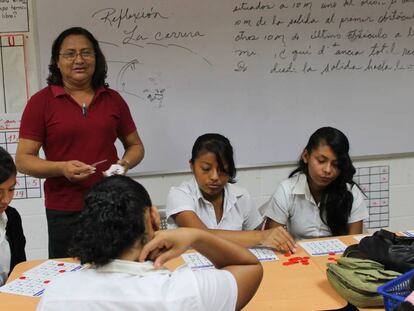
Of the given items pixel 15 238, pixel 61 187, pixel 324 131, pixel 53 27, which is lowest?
pixel 15 238

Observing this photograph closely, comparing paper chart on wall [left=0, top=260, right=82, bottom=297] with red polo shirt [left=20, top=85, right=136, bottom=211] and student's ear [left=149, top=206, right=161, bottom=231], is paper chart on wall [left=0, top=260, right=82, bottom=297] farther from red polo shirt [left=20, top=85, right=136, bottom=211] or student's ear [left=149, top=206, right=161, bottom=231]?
student's ear [left=149, top=206, right=161, bottom=231]

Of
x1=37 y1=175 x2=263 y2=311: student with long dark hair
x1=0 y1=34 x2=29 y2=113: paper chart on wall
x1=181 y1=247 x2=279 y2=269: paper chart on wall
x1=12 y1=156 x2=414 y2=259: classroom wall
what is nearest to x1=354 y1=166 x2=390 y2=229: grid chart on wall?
x1=12 y1=156 x2=414 y2=259: classroom wall

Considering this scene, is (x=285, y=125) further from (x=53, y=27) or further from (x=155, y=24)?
(x=53, y=27)

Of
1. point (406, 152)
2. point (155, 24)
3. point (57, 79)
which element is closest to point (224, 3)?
point (155, 24)

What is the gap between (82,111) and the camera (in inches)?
92.2

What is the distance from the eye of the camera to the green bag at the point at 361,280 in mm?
1589

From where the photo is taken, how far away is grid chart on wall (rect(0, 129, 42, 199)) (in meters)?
2.88

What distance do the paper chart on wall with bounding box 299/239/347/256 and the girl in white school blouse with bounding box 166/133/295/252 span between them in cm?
22

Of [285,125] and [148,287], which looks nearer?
[148,287]

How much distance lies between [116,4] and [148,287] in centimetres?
208

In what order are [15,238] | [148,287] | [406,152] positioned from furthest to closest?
[406,152], [15,238], [148,287]

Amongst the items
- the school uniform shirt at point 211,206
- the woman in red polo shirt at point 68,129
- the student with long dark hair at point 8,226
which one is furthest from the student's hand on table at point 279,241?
the student with long dark hair at point 8,226

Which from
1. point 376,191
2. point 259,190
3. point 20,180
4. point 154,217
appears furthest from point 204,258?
point 376,191

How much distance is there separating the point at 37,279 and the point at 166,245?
777 mm
